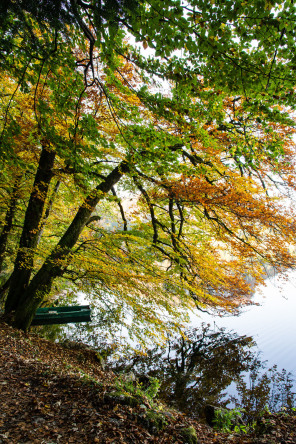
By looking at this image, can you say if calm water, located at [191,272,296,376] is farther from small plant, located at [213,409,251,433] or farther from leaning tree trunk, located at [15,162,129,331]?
leaning tree trunk, located at [15,162,129,331]

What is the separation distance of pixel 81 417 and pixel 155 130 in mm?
3983

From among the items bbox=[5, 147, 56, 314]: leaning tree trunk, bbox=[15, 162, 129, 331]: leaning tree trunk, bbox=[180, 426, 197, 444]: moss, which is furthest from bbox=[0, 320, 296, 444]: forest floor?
bbox=[5, 147, 56, 314]: leaning tree trunk

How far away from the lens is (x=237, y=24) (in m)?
1.97

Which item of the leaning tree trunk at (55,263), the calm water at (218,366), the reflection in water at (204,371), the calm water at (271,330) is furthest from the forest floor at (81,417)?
the calm water at (271,330)

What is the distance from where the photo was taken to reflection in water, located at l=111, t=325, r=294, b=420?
7.40 m

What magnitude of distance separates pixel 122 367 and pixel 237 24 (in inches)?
382

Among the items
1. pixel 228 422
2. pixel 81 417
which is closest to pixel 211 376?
pixel 228 422

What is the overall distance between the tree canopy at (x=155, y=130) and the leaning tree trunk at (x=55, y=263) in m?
0.03

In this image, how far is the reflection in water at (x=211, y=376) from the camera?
7.40 m

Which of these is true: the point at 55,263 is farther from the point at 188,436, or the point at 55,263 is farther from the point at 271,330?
the point at 271,330

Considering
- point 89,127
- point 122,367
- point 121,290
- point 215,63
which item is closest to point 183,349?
point 122,367

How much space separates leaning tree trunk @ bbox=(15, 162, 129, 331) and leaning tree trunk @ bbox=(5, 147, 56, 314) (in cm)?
43

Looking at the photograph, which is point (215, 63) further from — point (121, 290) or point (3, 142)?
point (121, 290)

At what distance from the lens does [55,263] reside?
5.48m
